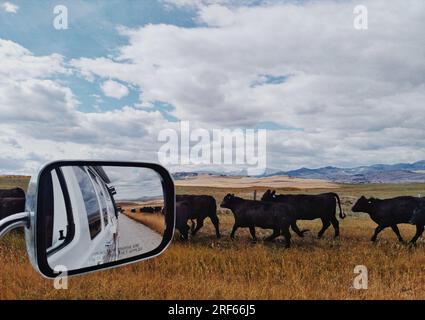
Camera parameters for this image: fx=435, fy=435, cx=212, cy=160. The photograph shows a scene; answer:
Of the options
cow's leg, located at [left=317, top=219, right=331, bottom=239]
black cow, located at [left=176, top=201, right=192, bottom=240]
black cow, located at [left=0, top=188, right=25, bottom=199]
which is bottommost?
cow's leg, located at [left=317, top=219, right=331, bottom=239]

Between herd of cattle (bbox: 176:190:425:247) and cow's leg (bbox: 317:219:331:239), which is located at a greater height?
herd of cattle (bbox: 176:190:425:247)

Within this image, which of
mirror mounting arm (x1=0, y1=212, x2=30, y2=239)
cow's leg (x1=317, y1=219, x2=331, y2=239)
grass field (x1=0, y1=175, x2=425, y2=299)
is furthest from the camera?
cow's leg (x1=317, y1=219, x2=331, y2=239)

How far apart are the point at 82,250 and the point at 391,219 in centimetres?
1504

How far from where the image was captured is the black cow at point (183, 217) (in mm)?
14148

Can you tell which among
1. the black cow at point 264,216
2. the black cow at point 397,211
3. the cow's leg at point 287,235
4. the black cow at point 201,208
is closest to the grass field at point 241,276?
the cow's leg at point 287,235

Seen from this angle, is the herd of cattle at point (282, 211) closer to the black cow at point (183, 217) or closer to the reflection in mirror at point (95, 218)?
the black cow at point (183, 217)

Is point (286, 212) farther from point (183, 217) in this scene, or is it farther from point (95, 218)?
point (95, 218)

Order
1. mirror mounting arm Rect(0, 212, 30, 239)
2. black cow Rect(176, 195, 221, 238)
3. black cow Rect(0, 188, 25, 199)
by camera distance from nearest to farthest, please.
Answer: mirror mounting arm Rect(0, 212, 30, 239), black cow Rect(176, 195, 221, 238), black cow Rect(0, 188, 25, 199)

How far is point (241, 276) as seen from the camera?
8.19 metres

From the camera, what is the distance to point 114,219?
3.22 metres

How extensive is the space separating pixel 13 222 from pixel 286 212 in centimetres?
1269

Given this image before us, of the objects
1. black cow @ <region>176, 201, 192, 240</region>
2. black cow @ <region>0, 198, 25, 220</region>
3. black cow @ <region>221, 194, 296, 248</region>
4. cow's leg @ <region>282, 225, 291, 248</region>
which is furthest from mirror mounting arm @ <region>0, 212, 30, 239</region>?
black cow @ <region>0, 198, 25, 220</region>

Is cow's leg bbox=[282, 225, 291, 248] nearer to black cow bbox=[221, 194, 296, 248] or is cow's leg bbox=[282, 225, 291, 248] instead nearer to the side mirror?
black cow bbox=[221, 194, 296, 248]

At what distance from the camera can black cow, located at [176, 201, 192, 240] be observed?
1415cm
